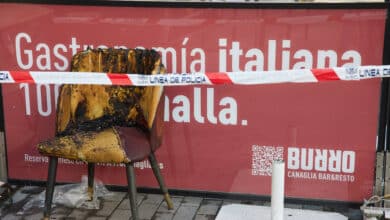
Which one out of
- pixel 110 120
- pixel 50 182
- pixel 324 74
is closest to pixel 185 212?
pixel 110 120

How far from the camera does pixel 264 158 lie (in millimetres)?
4031

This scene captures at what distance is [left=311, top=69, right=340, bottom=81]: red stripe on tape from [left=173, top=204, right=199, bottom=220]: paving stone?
122 centimetres

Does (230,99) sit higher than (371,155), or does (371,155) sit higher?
(230,99)

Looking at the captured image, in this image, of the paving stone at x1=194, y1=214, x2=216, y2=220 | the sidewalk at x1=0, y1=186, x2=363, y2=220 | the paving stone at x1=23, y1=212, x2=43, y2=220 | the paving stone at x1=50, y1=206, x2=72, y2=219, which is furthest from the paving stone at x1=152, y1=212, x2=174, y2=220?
the paving stone at x1=23, y1=212, x2=43, y2=220

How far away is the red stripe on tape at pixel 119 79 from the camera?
3.67m

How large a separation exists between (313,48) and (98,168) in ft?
5.84

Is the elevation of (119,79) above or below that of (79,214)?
above

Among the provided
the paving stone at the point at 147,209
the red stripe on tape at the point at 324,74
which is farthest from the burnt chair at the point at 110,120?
the red stripe on tape at the point at 324,74

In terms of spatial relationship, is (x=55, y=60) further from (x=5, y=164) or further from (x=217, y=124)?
(x=217, y=124)

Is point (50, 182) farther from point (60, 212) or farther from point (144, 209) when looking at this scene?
point (144, 209)

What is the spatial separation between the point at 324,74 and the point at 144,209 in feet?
4.95

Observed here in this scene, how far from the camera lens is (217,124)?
4.04 metres

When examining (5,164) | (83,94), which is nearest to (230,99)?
(83,94)

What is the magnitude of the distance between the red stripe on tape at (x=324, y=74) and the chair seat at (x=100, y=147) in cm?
112
